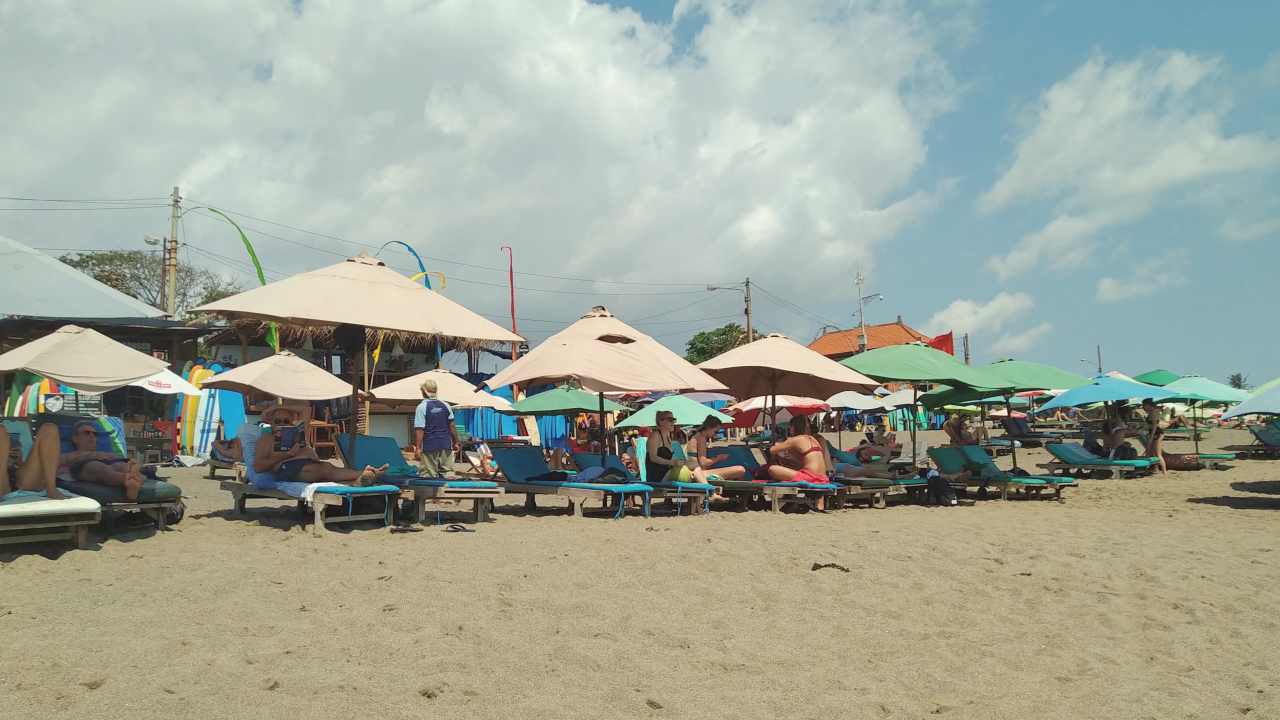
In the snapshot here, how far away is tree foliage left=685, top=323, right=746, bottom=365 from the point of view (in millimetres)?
50531

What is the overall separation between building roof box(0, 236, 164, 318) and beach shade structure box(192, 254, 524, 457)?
156cm

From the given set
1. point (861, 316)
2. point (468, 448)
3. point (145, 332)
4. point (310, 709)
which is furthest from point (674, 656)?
point (861, 316)

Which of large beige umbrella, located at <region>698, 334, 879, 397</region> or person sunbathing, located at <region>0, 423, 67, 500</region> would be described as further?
large beige umbrella, located at <region>698, 334, 879, 397</region>

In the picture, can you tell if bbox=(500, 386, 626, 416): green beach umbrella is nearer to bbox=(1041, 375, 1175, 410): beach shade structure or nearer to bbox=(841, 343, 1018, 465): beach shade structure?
bbox=(841, 343, 1018, 465): beach shade structure

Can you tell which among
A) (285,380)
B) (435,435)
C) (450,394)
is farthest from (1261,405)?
(285,380)

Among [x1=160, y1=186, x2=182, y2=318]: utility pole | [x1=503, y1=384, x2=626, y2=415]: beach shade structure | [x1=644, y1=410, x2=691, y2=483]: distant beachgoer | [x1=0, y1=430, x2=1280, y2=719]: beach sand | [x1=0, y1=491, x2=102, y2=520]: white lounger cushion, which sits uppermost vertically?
[x1=160, y1=186, x2=182, y2=318]: utility pole

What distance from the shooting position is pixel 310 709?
10.1 feet

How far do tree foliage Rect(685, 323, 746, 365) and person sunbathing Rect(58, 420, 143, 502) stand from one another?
144 ft

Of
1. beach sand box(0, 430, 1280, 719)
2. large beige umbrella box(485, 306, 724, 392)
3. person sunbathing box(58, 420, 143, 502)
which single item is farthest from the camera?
large beige umbrella box(485, 306, 724, 392)

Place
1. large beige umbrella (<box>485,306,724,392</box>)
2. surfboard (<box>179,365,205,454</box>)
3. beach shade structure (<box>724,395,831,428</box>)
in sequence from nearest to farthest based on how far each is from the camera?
large beige umbrella (<box>485,306,724,392</box>)
beach shade structure (<box>724,395,831,428</box>)
surfboard (<box>179,365,205,454</box>)

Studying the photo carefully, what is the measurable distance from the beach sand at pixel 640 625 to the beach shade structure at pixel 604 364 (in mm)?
1828

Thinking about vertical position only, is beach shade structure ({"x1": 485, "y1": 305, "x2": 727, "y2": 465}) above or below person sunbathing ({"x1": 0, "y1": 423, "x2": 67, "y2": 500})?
above

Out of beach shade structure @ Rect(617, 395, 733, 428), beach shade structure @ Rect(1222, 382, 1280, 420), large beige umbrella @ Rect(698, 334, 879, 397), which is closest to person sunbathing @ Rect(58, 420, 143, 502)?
large beige umbrella @ Rect(698, 334, 879, 397)

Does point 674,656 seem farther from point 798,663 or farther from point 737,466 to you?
point 737,466
